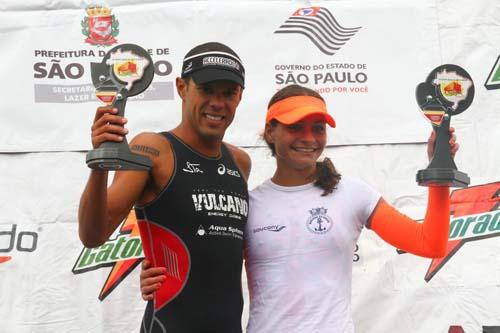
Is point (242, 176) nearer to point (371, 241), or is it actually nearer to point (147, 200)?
point (147, 200)

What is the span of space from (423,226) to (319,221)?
0.31 meters

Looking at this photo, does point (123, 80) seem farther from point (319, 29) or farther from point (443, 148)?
point (319, 29)

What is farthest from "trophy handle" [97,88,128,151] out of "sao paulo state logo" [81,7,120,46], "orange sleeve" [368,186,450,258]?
"sao paulo state logo" [81,7,120,46]

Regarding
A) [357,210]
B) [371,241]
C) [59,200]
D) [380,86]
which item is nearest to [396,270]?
[371,241]

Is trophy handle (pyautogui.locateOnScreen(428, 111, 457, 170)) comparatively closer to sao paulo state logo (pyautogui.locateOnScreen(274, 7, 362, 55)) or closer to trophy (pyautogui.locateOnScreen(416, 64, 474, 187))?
trophy (pyautogui.locateOnScreen(416, 64, 474, 187))

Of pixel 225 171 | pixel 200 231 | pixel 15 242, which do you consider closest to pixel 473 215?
pixel 225 171

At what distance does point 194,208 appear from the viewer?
178 centimetres

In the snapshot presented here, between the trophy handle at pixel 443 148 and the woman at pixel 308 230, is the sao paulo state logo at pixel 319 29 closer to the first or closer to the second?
the woman at pixel 308 230

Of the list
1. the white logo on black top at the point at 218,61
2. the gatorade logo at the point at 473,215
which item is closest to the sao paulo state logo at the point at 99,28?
the white logo on black top at the point at 218,61

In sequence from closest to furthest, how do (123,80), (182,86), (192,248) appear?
(123,80) → (192,248) → (182,86)

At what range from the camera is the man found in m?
1.76

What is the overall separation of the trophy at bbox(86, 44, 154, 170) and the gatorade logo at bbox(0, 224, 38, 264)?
5.85ft

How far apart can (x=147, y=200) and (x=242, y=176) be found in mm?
375

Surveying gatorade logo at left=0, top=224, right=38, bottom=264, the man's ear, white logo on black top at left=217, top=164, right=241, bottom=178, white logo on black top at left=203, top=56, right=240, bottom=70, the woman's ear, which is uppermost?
white logo on black top at left=203, top=56, right=240, bottom=70
